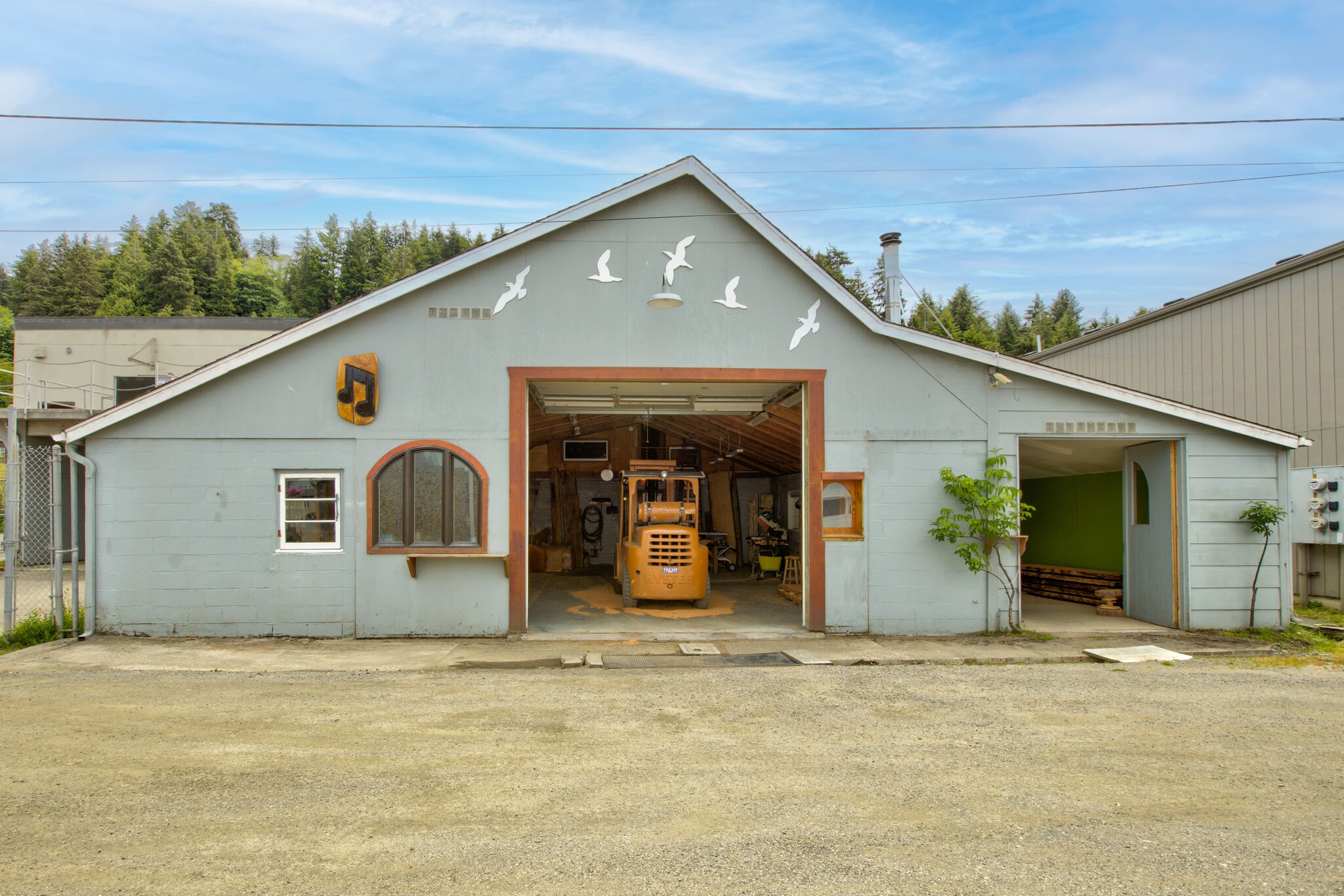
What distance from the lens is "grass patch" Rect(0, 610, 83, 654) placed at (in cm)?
984

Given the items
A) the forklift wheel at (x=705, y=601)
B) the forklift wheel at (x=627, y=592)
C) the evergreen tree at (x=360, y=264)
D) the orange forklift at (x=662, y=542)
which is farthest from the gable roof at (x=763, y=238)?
the evergreen tree at (x=360, y=264)

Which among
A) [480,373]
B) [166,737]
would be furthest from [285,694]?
[480,373]

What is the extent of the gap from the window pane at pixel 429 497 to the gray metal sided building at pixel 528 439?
30 mm

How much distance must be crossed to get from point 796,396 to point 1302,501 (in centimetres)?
806

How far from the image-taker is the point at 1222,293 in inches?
606

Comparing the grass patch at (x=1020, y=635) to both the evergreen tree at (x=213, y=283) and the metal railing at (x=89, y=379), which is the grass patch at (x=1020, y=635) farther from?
the evergreen tree at (x=213, y=283)

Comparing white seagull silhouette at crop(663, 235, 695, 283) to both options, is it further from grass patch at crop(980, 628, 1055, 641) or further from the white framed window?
grass patch at crop(980, 628, 1055, 641)

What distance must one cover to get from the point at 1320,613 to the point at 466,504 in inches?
491

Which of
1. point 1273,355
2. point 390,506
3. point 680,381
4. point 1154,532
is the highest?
point 1273,355

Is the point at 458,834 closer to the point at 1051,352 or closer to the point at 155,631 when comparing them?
the point at 155,631

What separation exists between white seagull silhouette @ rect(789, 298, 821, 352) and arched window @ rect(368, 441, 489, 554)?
440 cm

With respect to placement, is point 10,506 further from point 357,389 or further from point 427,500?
point 427,500

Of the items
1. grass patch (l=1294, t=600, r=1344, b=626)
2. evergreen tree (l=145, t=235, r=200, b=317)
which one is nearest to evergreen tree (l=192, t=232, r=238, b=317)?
evergreen tree (l=145, t=235, r=200, b=317)

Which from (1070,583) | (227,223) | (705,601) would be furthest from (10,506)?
(227,223)
